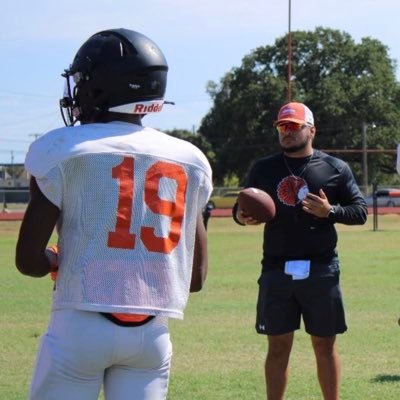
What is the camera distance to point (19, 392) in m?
6.43

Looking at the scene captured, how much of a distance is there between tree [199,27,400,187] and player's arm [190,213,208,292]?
59.1 metres

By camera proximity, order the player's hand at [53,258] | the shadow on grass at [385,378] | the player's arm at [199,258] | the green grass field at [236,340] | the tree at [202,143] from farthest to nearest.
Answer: the tree at [202,143]
the shadow on grass at [385,378]
the green grass field at [236,340]
the player's arm at [199,258]
the player's hand at [53,258]

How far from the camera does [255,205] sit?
16.9 feet

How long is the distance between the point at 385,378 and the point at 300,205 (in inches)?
75.4

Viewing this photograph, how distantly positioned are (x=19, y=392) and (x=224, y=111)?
62168 mm

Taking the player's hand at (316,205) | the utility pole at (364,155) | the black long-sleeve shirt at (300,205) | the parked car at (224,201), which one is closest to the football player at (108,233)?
the player's hand at (316,205)

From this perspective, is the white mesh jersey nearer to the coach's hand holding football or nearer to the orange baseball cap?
the coach's hand holding football

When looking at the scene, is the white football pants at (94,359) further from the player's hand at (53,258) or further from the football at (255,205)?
the football at (255,205)

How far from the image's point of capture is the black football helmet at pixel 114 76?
3291 millimetres

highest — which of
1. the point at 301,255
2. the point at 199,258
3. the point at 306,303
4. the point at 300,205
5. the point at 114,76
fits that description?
the point at 114,76

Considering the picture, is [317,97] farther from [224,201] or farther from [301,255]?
[301,255]

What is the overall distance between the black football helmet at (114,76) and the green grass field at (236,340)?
338 centimetres

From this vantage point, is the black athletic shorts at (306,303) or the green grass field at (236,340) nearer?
the black athletic shorts at (306,303)

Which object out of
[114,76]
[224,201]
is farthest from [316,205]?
[224,201]
